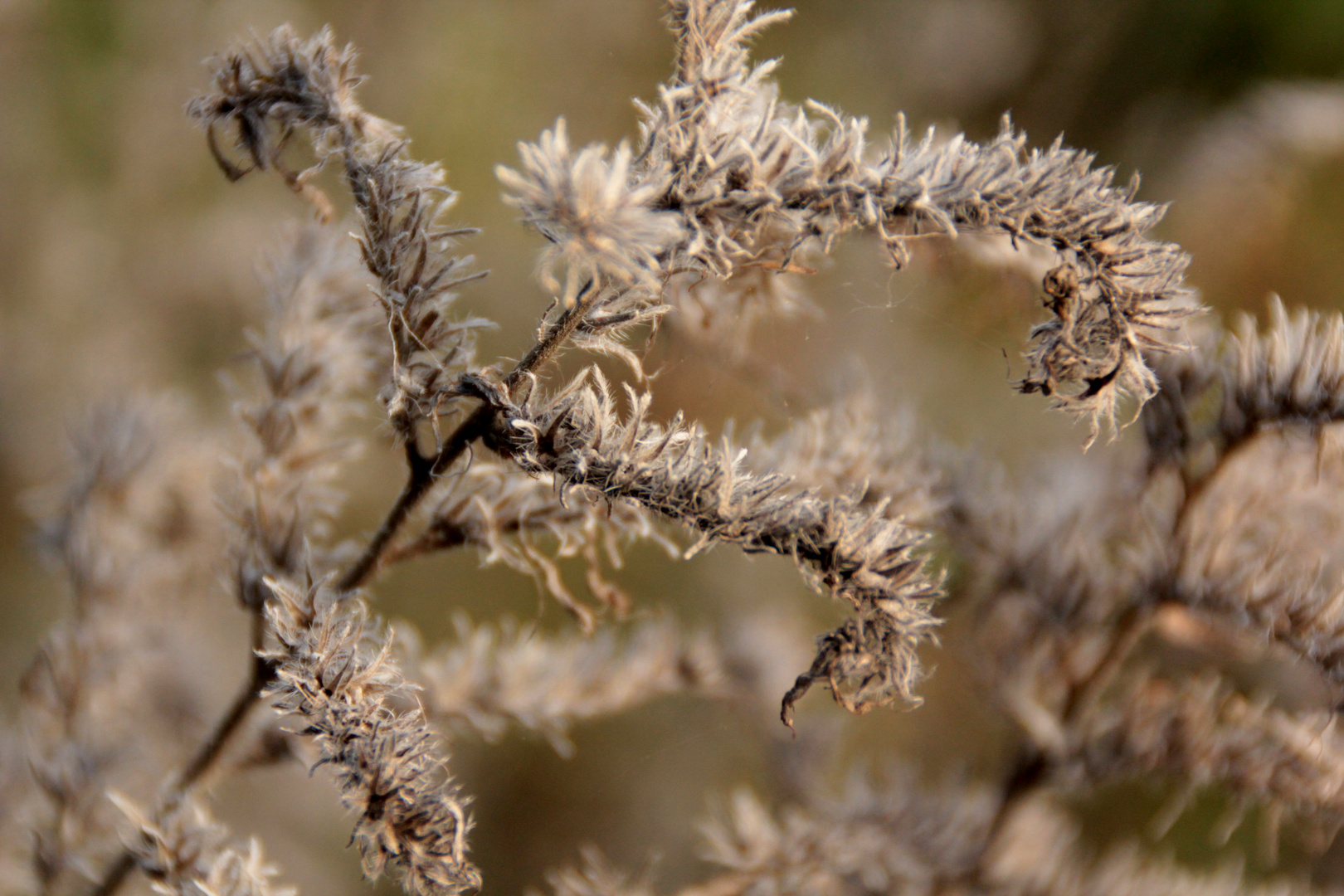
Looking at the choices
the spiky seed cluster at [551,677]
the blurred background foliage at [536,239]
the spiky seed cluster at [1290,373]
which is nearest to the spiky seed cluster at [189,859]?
the spiky seed cluster at [551,677]

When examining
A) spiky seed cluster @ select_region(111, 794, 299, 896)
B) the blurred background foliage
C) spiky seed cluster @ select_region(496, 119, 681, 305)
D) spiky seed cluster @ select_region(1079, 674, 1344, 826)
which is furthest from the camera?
the blurred background foliage

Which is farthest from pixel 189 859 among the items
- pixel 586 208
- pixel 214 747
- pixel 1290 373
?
pixel 1290 373

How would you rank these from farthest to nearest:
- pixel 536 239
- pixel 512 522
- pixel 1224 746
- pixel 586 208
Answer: pixel 536 239 < pixel 1224 746 < pixel 512 522 < pixel 586 208

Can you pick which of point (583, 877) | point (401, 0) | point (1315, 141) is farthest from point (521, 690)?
point (401, 0)

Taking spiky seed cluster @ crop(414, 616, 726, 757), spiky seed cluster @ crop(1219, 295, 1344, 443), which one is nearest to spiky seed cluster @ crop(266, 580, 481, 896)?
spiky seed cluster @ crop(414, 616, 726, 757)

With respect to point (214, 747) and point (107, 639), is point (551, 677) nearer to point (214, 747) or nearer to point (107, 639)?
point (214, 747)

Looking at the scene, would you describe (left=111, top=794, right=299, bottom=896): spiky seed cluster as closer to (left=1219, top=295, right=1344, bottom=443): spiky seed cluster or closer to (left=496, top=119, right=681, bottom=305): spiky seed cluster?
(left=496, top=119, right=681, bottom=305): spiky seed cluster
